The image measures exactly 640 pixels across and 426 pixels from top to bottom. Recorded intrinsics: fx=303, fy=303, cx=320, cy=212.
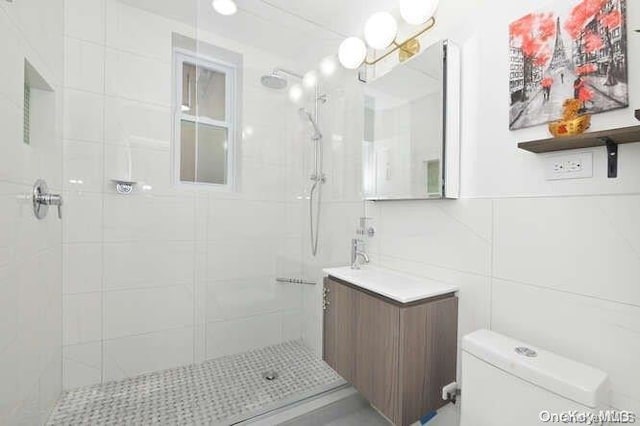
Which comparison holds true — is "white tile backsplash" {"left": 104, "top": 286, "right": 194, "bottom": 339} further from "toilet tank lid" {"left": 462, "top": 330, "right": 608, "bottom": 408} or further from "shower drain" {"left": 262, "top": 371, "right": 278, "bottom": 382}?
"toilet tank lid" {"left": 462, "top": 330, "right": 608, "bottom": 408}

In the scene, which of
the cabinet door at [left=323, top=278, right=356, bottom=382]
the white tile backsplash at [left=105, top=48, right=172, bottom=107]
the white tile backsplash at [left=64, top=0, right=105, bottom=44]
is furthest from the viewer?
the white tile backsplash at [left=105, top=48, right=172, bottom=107]

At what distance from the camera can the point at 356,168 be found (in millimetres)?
1839

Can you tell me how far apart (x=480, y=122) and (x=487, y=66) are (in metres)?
0.22

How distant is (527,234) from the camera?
41.9 inches

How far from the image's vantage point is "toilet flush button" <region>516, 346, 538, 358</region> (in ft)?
3.07

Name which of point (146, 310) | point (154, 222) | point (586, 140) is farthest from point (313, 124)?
point (146, 310)

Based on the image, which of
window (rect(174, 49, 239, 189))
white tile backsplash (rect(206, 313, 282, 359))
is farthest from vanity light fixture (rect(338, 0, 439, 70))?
white tile backsplash (rect(206, 313, 282, 359))

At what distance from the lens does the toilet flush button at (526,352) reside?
94 cm

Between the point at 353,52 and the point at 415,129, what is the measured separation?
23.7 inches

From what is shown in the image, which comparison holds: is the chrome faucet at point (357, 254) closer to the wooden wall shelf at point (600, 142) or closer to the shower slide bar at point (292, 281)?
the shower slide bar at point (292, 281)

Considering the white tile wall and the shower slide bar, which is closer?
the white tile wall

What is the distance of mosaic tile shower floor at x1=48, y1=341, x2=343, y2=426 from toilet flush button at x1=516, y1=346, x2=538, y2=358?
1053mm

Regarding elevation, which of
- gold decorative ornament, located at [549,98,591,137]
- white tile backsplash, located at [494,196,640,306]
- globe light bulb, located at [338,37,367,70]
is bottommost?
white tile backsplash, located at [494,196,640,306]

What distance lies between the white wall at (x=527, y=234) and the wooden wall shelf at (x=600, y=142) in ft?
0.08
